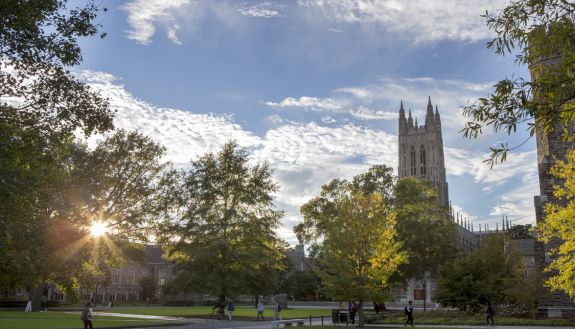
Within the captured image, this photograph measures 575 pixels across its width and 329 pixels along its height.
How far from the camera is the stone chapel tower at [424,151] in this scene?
137 meters

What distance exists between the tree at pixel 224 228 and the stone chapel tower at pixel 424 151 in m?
98.7

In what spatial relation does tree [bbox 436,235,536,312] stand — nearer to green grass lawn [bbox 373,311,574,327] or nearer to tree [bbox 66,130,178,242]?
green grass lawn [bbox 373,311,574,327]

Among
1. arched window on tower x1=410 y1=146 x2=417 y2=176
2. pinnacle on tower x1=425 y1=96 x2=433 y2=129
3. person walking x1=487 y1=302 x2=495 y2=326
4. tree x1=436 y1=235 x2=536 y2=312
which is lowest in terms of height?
person walking x1=487 y1=302 x2=495 y2=326

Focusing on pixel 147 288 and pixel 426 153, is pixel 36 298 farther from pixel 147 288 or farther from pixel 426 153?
pixel 426 153

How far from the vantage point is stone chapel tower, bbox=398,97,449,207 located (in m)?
137

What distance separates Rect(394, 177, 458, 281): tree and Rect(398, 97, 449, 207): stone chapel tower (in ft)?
289

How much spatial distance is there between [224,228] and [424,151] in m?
108

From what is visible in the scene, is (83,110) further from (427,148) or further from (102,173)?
(427,148)

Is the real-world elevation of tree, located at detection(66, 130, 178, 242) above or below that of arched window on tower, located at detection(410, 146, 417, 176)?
below

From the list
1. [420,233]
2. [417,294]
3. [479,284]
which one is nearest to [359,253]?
[479,284]

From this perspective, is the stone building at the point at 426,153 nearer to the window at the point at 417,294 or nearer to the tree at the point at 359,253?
the window at the point at 417,294

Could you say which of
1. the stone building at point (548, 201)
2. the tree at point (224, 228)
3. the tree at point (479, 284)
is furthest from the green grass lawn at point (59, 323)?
the stone building at point (548, 201)

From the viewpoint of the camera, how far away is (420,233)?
47.3 metres

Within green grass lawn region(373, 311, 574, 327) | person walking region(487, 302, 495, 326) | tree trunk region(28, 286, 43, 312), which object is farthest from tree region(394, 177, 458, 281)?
tree trunk region(28, 286, 43, 312)
